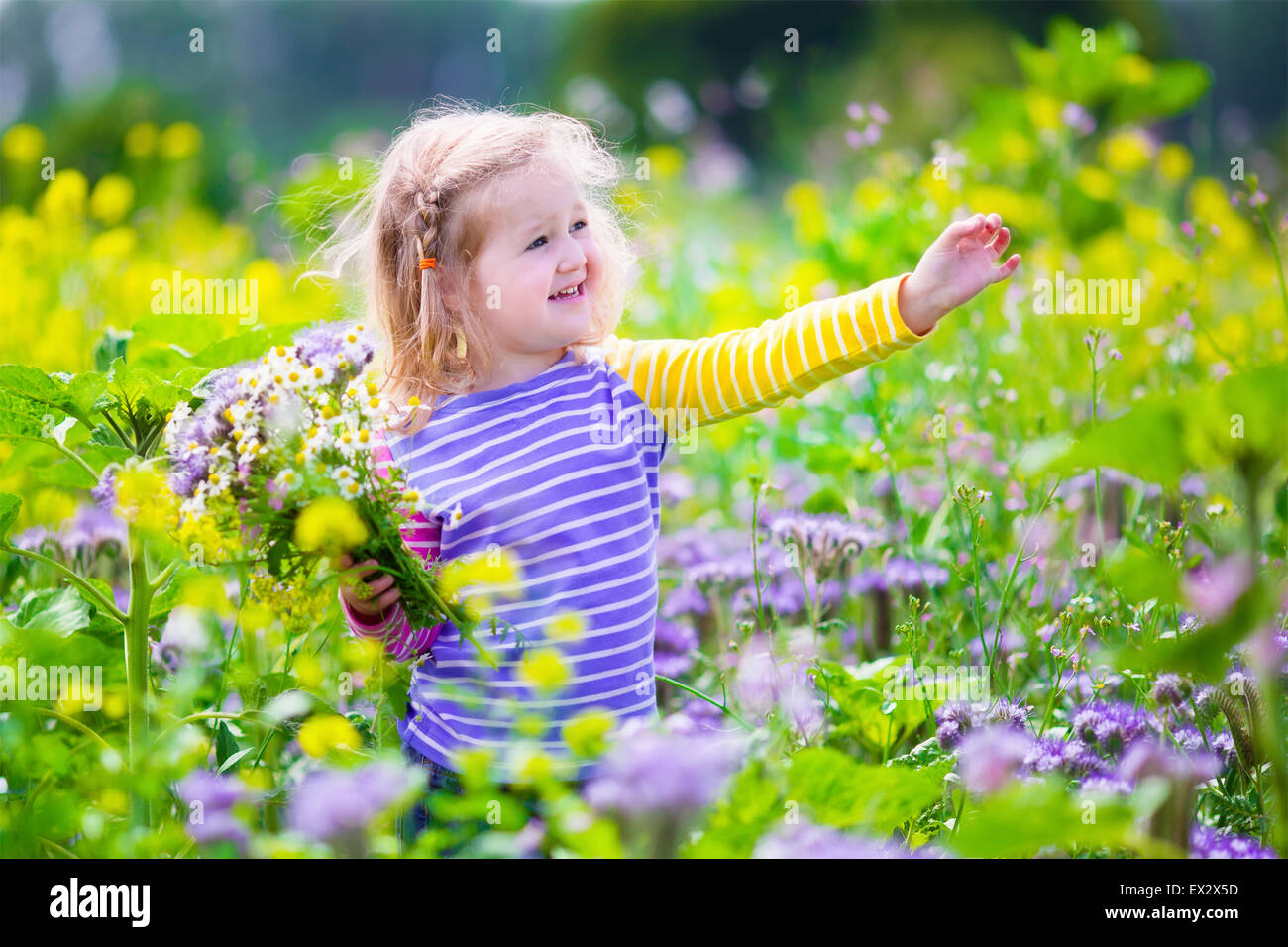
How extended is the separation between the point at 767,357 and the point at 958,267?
0.93 feet

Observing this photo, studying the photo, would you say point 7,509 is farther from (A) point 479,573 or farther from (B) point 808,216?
(B) point 808,216

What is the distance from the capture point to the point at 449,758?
1540 millimetres

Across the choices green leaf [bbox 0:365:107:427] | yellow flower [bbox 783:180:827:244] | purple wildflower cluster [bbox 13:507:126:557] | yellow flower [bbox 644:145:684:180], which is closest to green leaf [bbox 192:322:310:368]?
green leaf [bbox 0:365:107:427]

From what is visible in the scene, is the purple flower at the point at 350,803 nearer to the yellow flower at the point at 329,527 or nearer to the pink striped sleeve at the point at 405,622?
the yellow flower at the point at 329,527

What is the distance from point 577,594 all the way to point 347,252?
2.34ft

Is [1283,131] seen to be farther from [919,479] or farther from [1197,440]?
[1197,440]

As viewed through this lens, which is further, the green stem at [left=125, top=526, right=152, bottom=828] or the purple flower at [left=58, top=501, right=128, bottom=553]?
the purple flower at [left=58, top=501, right=128, bottom=553]

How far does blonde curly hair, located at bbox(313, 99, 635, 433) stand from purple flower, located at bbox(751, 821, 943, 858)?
2.66ft

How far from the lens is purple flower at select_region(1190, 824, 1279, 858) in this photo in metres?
1.21

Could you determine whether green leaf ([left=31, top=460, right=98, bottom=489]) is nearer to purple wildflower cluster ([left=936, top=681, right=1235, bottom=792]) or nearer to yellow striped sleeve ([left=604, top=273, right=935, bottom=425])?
yellow striped sleeve ([left=604, top=273, right=935, bottom=425])

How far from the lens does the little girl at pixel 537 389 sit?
154 cm

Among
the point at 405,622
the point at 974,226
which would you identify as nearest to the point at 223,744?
the point at 405,622

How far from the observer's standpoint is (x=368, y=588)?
52.1 inches
